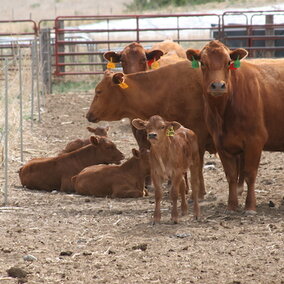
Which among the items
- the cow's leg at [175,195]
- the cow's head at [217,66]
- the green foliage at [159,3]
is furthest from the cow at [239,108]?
the green foliage at [159,3]

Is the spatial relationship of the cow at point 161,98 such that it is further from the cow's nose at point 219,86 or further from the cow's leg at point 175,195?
the cow's leg at point 175,195

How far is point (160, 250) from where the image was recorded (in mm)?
7422

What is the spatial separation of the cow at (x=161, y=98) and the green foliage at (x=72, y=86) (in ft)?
38.5

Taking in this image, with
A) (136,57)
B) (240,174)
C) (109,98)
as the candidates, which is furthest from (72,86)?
(240,174)

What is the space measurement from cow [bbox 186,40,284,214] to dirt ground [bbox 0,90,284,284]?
0.57m

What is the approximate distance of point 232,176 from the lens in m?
9.41

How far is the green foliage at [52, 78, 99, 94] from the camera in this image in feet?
73.5

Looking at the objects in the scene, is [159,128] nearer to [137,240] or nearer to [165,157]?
[165,157]

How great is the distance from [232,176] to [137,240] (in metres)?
1.95

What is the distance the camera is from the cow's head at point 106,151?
11.3 metres

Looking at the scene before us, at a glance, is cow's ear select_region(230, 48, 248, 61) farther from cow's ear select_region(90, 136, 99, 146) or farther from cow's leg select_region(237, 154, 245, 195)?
cow's ear select_region(90, 136, 99, 146)

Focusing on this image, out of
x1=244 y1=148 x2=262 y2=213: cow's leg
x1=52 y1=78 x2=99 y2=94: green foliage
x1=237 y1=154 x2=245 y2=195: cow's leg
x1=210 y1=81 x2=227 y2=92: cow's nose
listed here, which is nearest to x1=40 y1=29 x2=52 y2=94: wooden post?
x1=52 y1=78 x2=99 y2=94: green foliage

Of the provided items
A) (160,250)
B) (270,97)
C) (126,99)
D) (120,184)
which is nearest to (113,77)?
(126,99)

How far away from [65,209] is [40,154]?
4.03 meters
